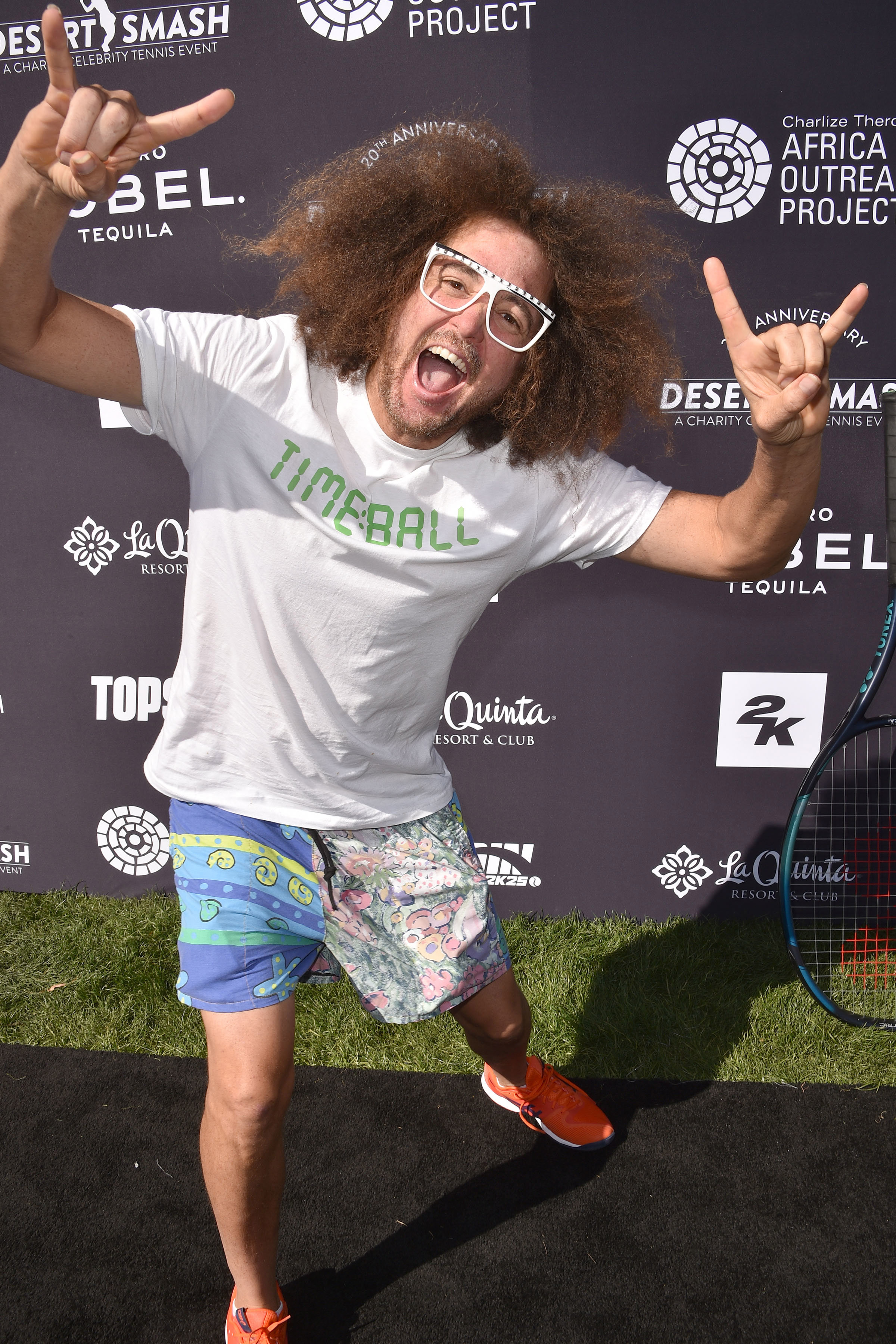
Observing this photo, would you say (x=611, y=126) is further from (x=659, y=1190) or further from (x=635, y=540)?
(x=659, y=1190)

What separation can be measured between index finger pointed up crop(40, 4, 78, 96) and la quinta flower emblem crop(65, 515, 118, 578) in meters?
1.96

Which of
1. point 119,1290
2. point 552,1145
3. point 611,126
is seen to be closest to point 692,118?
point 611,126

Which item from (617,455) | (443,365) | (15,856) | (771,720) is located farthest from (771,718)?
(15,856)

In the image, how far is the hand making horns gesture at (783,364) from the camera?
1.56m

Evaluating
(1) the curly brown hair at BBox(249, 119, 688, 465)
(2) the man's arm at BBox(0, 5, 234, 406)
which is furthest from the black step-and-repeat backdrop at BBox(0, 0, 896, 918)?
(2) the man's arm at BBox(0, 5, 234, 406)

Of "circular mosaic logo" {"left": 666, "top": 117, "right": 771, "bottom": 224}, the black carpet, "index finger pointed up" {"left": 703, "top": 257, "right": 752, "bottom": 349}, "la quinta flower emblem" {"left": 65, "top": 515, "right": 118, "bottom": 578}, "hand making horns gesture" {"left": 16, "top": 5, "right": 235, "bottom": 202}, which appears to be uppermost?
"circular mosaic logo" {"left": 666, "top": 117, "right": 771, "bottom": 224}

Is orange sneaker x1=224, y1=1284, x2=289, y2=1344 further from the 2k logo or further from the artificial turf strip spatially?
the 2k logo

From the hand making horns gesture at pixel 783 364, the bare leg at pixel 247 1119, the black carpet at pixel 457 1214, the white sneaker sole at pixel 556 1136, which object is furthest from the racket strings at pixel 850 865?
the bare leg at pixel 247 1119

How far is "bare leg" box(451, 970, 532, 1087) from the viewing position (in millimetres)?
2186

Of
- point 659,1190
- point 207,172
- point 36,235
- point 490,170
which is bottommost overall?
point 659,1190

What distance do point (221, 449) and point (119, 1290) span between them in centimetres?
183

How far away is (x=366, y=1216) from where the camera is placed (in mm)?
2277

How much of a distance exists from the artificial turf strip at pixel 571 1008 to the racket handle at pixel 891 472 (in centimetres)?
143

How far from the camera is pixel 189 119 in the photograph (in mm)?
1343
